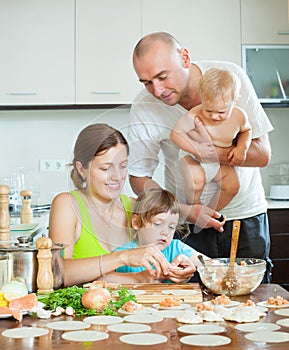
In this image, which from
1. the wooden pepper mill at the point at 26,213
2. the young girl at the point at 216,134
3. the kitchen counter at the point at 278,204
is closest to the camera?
the young girl at the point at 216,134

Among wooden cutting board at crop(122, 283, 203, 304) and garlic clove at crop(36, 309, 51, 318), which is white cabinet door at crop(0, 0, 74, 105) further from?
garlic clove at crop(36, 309, 51, 318)

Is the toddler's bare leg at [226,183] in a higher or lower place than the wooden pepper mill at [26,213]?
higher

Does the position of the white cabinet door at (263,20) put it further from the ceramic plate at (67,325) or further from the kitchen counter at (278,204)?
the ceramic plate at (67,325)

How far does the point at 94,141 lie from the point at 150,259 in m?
0.30

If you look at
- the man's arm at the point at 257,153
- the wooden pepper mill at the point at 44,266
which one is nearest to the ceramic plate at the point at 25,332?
the wooden pepper mill at the point at 44,266

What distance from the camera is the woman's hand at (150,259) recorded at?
156 centimetres

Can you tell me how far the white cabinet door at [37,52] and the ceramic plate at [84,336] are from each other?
8.99ft

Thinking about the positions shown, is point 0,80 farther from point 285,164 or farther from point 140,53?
point 140,53

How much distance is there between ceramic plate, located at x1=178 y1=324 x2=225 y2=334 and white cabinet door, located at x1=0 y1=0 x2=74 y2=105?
2734 millimetres

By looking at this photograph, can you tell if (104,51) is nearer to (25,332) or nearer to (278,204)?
(278,204)

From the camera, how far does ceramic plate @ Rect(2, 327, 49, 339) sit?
118 cm

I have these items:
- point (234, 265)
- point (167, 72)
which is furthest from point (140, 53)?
point (234, 265)

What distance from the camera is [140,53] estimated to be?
180cm

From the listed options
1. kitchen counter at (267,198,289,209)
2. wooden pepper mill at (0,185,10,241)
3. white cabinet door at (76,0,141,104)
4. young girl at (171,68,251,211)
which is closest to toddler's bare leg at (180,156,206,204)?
young girl at (171,68,251,211)
